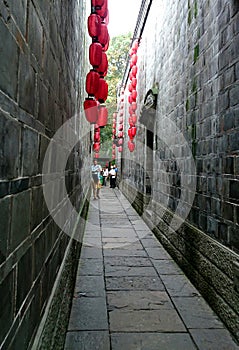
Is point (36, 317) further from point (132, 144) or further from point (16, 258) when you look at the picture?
point (132, 144)

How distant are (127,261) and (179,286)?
4.36 ft

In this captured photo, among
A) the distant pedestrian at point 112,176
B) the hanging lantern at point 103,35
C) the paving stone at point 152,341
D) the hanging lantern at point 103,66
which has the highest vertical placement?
the hanging lantern at point 103,35

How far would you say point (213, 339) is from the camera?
3.16m

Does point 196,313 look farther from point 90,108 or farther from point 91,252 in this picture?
point 90,108

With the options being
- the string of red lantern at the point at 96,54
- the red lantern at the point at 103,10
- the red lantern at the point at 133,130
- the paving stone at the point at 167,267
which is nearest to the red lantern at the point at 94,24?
the string of red lantern at the point at 96,54

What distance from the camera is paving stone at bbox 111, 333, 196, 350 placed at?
299 cm

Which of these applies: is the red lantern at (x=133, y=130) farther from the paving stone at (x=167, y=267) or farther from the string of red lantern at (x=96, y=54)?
the paving stone at (x=167, y=267)

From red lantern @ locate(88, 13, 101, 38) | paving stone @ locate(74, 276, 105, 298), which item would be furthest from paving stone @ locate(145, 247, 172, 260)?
red lantern @ locate(88, 13, 101, 38)

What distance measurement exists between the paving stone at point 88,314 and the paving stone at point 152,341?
0.28 meters

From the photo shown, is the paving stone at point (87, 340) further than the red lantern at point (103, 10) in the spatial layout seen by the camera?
No

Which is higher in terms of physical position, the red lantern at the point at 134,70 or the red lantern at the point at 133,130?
the red lantern at the point at 134,70

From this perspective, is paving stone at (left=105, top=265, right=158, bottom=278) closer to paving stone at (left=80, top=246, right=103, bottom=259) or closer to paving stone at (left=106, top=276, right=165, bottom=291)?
paving stone at (left=106, top=276, right=165, bottom=291)

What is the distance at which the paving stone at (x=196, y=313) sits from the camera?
3.47 m

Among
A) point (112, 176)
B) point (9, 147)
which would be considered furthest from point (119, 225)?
point (112, 176)
